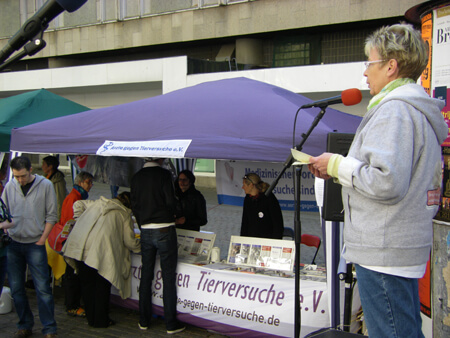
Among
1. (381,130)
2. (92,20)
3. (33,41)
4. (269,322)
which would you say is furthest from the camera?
(92,20)

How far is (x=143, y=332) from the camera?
5.18 metres

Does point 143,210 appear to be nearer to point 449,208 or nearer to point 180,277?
point 180,277

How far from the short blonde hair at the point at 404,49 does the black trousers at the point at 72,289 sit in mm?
4784

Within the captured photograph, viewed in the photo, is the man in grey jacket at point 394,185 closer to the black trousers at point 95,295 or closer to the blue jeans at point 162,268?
the blue jeans at point 162,268

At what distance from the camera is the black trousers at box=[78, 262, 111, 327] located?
5.29 meters

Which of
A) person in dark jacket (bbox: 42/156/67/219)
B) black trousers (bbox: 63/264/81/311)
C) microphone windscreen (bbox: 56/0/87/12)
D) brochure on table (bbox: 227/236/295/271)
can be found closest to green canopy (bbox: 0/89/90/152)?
person in dark jacket (bbox: 42/156/67/219)

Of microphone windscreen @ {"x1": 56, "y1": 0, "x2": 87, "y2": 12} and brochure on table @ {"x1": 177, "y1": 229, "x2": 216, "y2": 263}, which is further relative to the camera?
brochure on table @ {"x1": 177, "y1": 229, "x2": 216, "y2": 263}

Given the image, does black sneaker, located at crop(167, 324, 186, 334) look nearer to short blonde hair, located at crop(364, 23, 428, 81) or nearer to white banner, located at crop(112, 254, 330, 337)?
white banner, located at crop(112, 254, 330, 337)

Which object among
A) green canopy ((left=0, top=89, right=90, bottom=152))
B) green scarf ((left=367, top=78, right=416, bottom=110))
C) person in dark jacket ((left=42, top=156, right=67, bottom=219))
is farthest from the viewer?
green canopy ((left=0, top=89, right=90, bottom=152))

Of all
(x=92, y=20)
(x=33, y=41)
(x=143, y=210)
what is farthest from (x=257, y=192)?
(x=92, y=20)

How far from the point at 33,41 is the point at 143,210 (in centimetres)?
268

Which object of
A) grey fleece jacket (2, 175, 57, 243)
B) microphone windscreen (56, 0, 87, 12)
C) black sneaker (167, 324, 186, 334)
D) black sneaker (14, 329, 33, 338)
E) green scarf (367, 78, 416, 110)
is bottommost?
black sneaker (167, 324, 186, 334)

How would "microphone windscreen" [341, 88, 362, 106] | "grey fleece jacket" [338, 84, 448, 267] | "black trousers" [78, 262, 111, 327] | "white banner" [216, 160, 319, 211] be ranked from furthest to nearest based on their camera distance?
1. "white banner" [216, 160, 319, 211]
2. "black trousers" [78, 262, 111, 327]
3. "microphone windscreen" [341, 88, 362, 106]
4. "grey fleece jacket" [338, 84, 448, 267]

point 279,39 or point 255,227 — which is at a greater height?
point 279,39
